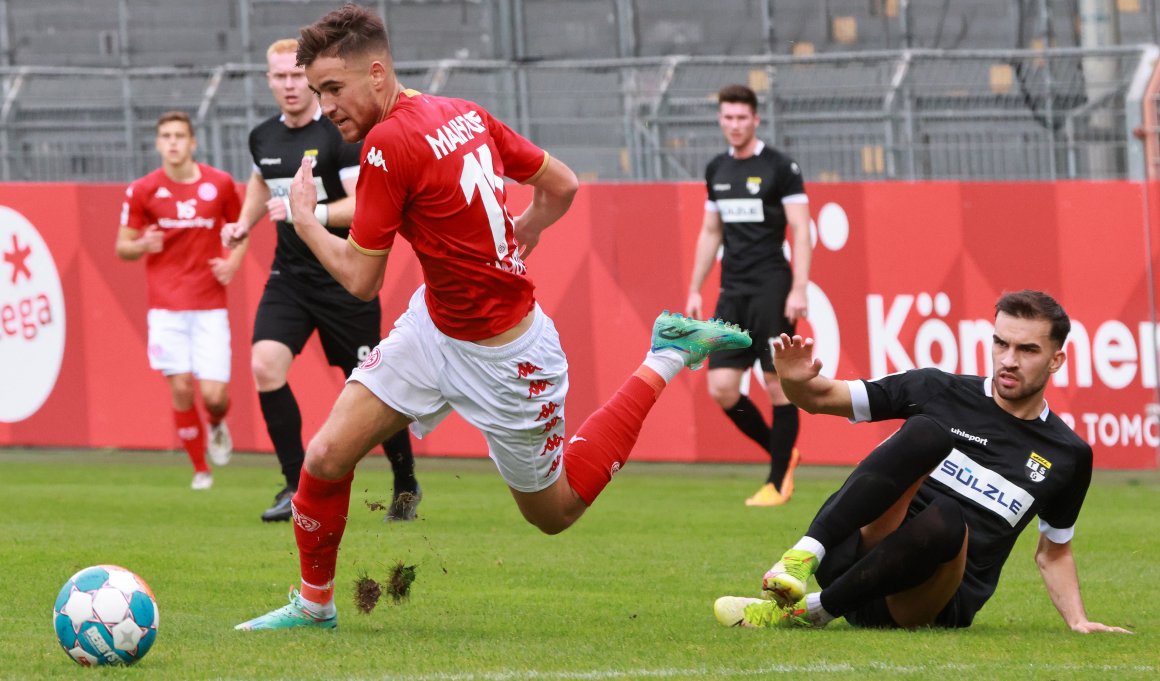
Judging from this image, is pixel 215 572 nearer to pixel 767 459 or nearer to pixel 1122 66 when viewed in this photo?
pixel 767 459

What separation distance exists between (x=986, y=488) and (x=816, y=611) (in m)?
0.71

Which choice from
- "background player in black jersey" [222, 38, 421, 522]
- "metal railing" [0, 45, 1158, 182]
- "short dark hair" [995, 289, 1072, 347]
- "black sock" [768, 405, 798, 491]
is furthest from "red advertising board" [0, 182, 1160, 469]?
"short dark hair" [995, 289, 1072, 347]

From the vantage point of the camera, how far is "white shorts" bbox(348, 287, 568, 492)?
19.6ft

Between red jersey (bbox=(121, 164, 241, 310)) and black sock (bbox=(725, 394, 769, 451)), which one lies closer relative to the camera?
black sock (bbox=(725, 394, 769, 451))

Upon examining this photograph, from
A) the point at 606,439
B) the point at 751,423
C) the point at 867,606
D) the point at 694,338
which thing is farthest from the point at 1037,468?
the point at 751,423

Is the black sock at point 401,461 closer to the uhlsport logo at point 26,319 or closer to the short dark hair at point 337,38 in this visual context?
the short dark hair at point 337,38

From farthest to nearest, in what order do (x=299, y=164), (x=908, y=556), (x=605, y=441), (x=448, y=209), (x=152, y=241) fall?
(x=152, y=241) < (x=299, y=164) < (x=605, y=441) < (x=448, y=209) < (x=908, y=556)

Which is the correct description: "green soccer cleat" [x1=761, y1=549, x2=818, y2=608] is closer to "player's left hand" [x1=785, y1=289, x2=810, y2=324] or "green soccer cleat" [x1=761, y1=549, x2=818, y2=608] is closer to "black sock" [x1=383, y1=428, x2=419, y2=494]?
"black sock" [x1=383, y1=428, x2=419, y2=494]

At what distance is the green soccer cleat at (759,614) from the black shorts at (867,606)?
13 cm

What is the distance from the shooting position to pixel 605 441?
641 cm

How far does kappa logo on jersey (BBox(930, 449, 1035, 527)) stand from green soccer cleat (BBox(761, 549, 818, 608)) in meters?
0.62

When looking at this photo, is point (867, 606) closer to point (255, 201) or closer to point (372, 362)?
point (372, 362)

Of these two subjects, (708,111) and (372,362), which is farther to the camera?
(708,111)

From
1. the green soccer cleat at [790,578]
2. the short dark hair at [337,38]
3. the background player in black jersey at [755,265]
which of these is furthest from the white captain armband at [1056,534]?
the background player in black jersey at [755,265]
